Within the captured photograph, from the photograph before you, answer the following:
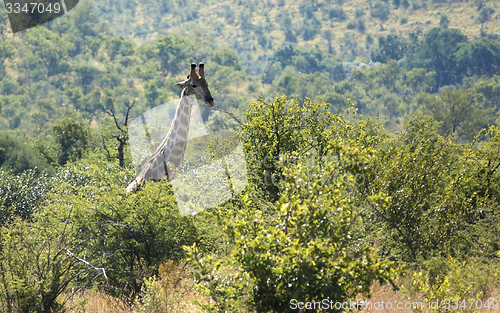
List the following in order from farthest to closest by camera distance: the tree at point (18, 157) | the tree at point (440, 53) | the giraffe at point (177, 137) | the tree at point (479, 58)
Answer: the tree at point (440, 53) < the tree at point (479, 58) < the tree at point (18, 157) < the giraffe at point (177, 137)

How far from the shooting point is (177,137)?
11.3 meters

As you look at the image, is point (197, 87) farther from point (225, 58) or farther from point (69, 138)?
point (225, 58)

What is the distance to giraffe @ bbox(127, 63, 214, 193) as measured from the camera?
10680 mm

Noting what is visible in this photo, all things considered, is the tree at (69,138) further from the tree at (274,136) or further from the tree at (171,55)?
the tree at (171,55)

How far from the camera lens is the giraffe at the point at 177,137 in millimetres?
10680

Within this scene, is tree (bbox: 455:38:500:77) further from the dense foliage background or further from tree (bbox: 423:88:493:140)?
the dense foliage background

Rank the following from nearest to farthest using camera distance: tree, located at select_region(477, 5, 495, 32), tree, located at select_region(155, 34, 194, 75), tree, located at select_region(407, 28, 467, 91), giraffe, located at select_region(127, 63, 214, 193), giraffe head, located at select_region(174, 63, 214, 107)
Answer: giraffe, located at select_region(127, 63, 214, 193) → giraffe head, located at select_region(174, 63, 214, 107) → tree, located at select_region(155, 34, 194, 75) → tree, located at select_region(407, 28, 467, 91) → tree, located at select_region(477, 5, 495, 32)

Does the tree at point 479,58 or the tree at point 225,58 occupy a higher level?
the tree at point 225,58

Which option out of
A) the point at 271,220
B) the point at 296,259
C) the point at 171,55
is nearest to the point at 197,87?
the point at 271,220

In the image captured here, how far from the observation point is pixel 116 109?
101 meters

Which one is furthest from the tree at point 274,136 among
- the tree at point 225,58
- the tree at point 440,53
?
the tree at point 440,53

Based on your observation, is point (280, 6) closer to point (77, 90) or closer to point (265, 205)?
point (77, 90)

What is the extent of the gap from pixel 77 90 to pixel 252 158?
99.0 metres

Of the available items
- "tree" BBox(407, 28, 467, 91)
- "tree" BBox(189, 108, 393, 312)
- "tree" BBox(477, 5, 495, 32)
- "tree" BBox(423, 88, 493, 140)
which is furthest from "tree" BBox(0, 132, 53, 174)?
"tree" BBox(477, 5, 495, 32)
